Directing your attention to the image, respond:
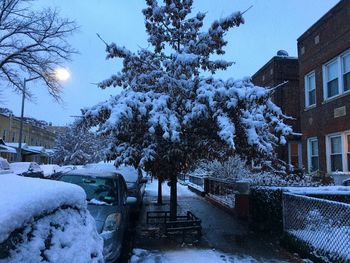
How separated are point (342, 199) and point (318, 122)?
339 inches

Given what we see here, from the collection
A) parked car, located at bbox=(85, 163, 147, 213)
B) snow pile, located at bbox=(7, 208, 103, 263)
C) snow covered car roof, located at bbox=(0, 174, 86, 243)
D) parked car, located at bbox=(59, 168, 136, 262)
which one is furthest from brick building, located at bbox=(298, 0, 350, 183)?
snow covered car roof, located at bbox=(0, 174, 86, 243)

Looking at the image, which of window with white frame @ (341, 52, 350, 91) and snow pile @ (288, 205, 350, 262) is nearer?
snow pile @ (288, 205, 350, 262)

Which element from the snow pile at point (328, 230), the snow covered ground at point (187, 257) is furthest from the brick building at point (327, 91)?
the snow covered ground at point (187, 257)

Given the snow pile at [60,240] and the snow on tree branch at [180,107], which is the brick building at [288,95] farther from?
the snow pile at [60,240]

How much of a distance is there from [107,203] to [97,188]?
2.51ft

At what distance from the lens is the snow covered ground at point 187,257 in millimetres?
8094

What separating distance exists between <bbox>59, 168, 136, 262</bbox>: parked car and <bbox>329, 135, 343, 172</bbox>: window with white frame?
9.68 m

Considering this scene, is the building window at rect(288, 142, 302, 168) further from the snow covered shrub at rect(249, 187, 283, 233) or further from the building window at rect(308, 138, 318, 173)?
the snow covered shrub at rect(249, 187, 283, 233)

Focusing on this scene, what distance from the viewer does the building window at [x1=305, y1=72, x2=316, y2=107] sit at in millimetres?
18320

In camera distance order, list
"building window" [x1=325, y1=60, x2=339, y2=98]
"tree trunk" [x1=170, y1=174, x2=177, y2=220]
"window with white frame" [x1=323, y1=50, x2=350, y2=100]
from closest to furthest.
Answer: "tree trunk" [x1=170, y1=174, x2=177, y2=220], "window with white frame" [x1=323, y1=50, x2=350, y2=100], "building window" [x1=325, y1=60, x2=339, y2=98]

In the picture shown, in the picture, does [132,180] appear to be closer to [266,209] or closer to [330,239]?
[266,209]

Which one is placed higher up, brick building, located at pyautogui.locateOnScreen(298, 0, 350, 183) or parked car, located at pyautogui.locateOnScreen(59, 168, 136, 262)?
brick building, located at pyautogui.locateOnScreen(298, 0, 350, 183)

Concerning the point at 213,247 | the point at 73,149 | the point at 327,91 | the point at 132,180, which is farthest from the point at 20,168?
the point at 73,149

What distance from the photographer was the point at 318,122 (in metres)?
17.6
